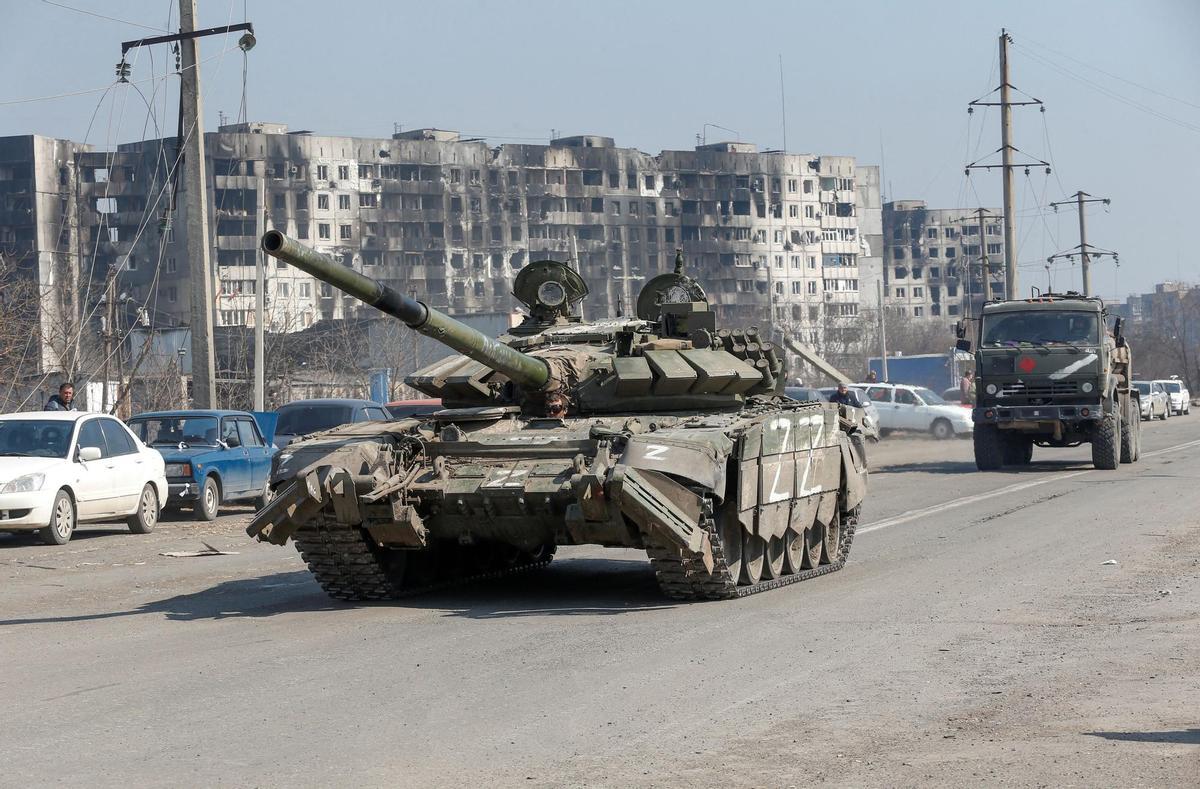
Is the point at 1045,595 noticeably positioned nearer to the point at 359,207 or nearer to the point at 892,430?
the point at 892,430

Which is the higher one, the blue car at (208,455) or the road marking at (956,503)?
the blue car at (208,455)

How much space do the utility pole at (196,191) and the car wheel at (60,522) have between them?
6.12 metres

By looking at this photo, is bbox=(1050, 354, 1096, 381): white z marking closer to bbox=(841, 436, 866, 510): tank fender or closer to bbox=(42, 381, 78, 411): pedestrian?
bbox=(841, 436, 866, 510): tank fender

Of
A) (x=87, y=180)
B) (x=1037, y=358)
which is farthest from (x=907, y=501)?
(x=87, y=180)

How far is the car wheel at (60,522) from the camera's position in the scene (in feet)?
58.0

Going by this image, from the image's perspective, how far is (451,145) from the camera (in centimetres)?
10869

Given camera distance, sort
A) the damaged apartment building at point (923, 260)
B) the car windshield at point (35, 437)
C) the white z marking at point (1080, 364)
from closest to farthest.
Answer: the car windshield at point (35, 437), the white z marking at point (1080, 364), the damaged apartment building at point (923, 260)

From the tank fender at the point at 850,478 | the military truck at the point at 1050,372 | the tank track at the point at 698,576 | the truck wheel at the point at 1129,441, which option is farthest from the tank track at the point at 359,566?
the truck wheel at the point at 1129,441

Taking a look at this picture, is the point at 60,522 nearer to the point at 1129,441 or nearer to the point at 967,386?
the point at 1129,441

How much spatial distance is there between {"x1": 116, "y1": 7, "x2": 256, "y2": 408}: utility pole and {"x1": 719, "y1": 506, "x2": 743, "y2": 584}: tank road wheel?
533 inches

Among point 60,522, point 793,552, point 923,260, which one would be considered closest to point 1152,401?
point 60,522

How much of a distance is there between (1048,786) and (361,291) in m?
5.94

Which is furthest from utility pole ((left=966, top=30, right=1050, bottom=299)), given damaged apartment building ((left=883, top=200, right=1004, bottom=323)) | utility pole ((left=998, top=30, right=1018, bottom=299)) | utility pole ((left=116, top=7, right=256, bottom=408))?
damaged apartment building ((left=883, top=200, right=1004, bottom=323))

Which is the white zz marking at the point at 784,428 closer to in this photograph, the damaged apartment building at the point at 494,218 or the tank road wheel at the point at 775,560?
the tank road wheel at the point at 775,560
